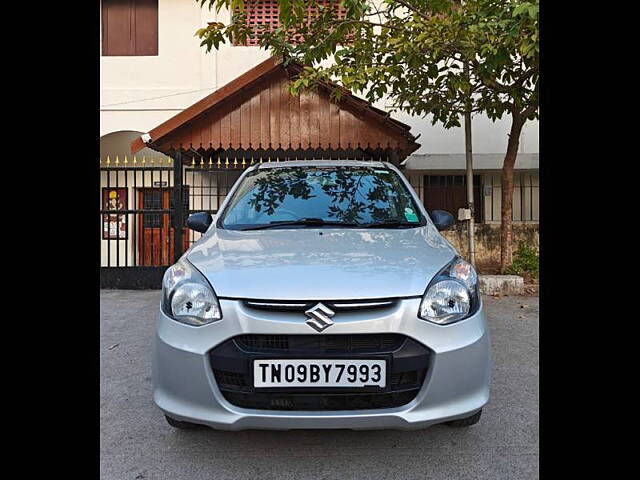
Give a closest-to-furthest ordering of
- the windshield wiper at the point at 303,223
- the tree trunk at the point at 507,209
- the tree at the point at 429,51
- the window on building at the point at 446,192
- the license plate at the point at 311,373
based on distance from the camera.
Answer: the license plate at the point at 311,373 → the windshield wiper at the point at 303,223 → the tree at the point at 429,51 → the tree trunk at the point at 507,209 → the window on building at the point at 446,192

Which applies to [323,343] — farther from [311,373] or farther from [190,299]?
[190,299]

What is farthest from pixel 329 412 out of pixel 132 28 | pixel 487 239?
pixel 132 28

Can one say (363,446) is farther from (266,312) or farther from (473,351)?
(266,312)

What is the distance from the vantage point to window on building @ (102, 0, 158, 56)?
1018 centimetres

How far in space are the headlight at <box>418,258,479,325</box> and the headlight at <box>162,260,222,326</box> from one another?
0.95 metres

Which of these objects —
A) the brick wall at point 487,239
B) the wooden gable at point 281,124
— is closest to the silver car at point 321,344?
the wooden gable at point 281,124

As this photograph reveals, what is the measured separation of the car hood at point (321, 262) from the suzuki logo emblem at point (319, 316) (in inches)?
1.9

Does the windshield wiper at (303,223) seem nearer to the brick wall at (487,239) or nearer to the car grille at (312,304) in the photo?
the car grille at (312,304)

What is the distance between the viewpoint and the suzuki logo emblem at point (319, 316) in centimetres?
201

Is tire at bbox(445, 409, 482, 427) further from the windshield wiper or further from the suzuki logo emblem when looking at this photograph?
the windshield wiper

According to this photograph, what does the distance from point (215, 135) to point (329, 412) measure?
19.2ft

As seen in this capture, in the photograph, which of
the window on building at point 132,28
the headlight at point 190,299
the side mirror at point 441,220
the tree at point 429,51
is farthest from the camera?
the window on building at point 132,28

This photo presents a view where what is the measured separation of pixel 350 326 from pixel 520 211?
819 cm

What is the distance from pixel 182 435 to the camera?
8.65 feet
